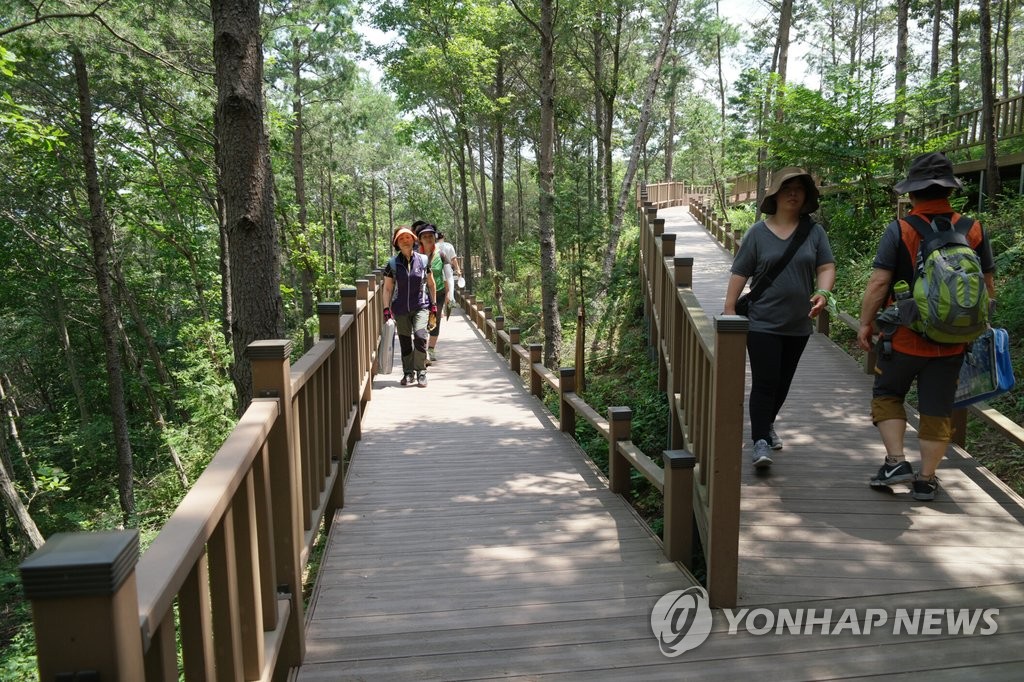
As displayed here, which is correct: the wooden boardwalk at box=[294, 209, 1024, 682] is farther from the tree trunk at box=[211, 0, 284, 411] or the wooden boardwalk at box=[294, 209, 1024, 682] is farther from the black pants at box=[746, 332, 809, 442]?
the tree trunk at box=[211, 0, 284, 411]

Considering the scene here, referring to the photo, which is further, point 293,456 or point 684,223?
point 684,223

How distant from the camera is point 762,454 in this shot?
4406 mm

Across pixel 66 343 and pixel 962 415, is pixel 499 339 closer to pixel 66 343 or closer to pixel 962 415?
pixel 962 415

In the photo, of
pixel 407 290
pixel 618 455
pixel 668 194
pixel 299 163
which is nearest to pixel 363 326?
pixel 407 290

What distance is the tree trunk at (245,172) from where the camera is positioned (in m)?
4.49

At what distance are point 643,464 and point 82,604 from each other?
11.9 feet

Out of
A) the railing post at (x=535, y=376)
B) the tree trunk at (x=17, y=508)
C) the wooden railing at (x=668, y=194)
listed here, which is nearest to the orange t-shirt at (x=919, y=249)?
the railing post at (x=535, y=376)

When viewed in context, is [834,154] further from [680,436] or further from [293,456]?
[293,456]

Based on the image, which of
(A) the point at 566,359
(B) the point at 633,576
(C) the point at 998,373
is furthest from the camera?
(A) the point at 566,359

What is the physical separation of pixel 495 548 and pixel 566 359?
9890 mm

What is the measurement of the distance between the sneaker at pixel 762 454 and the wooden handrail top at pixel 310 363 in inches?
107

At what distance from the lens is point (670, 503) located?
3.60 meters

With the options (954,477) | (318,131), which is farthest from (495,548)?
(318,131)

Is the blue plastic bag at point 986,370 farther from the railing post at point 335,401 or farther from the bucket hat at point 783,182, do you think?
the railing post at point 335,401
